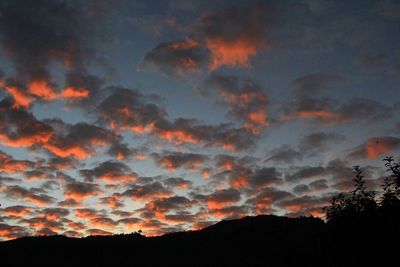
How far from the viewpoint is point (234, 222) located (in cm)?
7188

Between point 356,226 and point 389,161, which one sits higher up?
point 389,161

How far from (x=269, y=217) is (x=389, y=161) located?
52.0 m

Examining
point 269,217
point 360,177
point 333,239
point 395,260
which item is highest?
point 269,217

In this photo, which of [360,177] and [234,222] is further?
[234,222]

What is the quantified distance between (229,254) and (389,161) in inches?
1456

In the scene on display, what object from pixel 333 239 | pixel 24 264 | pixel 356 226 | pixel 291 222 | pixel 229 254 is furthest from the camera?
pixel 291 222

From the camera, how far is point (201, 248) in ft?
197

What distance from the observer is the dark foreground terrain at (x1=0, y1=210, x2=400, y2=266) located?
51.9m

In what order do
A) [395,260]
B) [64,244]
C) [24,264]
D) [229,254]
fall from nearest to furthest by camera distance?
[395,260] < [24,264] < [229,254] < [64,244]

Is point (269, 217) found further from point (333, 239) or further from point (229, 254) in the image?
point (333, 239)

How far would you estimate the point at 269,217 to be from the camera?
7344cm

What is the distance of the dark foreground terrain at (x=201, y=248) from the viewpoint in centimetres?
5194

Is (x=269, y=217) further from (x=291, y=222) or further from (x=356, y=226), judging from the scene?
(x=356, y=226)

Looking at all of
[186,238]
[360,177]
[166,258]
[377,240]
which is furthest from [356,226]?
[186,238]
